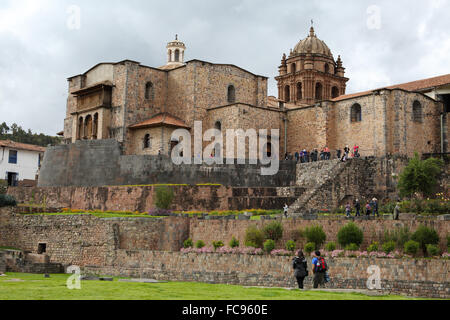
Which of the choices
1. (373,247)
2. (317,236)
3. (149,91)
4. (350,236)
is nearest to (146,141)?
(149,91)

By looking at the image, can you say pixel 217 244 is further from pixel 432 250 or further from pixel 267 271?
pixel 432 250

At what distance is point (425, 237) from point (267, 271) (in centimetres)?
525

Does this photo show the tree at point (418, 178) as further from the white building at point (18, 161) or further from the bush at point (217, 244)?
the white building at point (18, 161)

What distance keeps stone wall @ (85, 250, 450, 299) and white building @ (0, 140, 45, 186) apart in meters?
32.3

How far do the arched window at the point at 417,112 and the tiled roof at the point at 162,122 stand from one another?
15.5 m

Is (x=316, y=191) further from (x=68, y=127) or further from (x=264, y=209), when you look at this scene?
(x=68, y=127)

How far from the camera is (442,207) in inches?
998

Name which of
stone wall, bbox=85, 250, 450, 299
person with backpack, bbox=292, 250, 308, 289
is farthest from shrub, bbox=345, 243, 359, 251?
person with backpack, bbox=292, 250, 308, 289

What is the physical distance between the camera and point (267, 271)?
1866cm

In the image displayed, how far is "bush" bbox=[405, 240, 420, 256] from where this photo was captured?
17.8 m

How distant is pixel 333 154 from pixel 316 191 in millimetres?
7767
